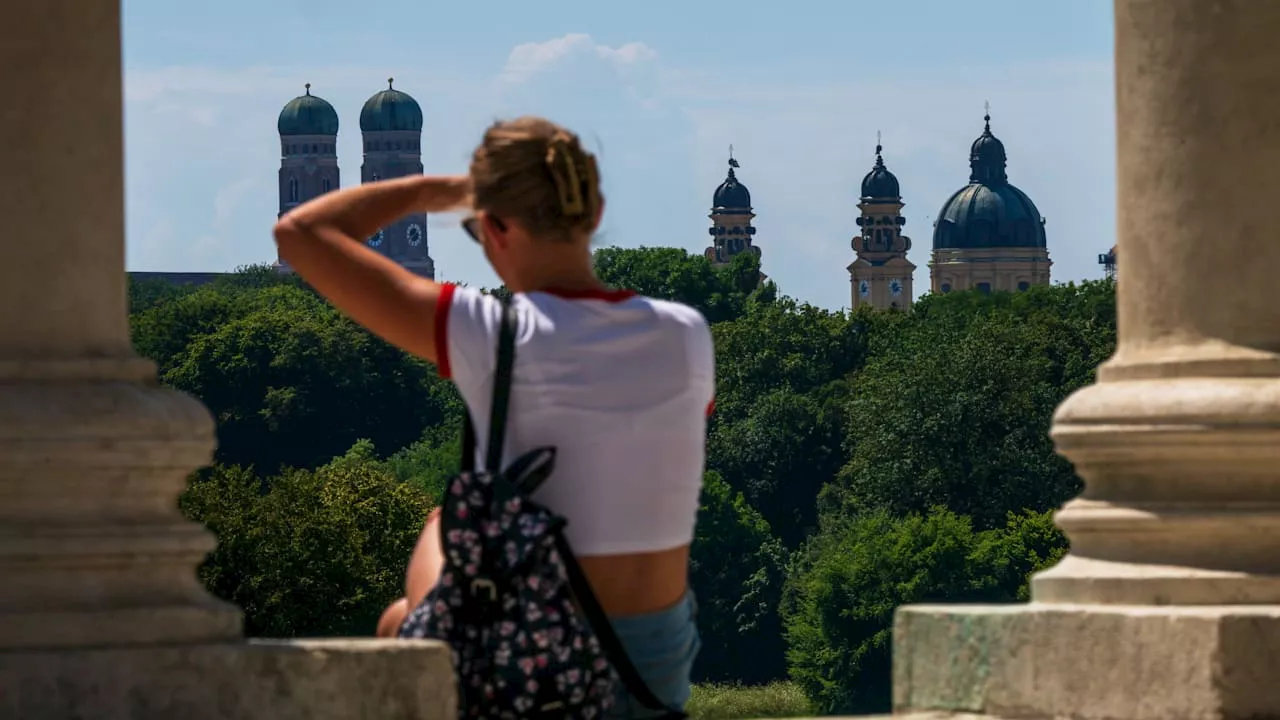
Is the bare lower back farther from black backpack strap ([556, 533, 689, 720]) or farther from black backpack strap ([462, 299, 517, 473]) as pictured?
black backpack strap ([462, 299, 517, 473])

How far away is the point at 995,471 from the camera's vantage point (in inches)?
6452

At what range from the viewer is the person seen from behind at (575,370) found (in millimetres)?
11281

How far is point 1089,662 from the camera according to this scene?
1512cm

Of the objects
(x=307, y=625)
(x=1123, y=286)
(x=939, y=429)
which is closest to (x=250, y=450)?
(x=939, y=429)

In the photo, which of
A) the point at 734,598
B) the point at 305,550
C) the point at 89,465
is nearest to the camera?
the point at 89,465

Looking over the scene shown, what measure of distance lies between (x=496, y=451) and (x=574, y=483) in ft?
0.84

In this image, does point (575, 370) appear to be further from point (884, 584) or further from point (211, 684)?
point (884, 584)

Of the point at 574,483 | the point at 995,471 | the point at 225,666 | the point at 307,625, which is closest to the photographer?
the point at 574,483

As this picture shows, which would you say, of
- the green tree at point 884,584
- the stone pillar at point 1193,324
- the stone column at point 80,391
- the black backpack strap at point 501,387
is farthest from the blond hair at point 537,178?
the green tree at point 884,584

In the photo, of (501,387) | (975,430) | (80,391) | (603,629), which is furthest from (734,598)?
(501,387)

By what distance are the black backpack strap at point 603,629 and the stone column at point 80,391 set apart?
2673 mm

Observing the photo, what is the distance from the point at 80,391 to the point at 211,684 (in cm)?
128

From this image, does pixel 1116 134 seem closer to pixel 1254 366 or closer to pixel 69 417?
pixel 1254 366

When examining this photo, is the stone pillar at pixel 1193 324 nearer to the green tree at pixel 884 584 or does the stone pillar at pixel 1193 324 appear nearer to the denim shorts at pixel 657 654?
the denim shorts at pixel 657 654
